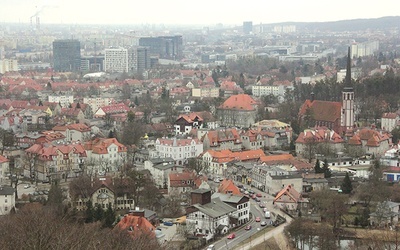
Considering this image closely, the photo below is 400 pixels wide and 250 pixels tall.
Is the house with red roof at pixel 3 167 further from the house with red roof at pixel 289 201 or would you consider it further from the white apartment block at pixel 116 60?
the white apartment block at pixel 116 60

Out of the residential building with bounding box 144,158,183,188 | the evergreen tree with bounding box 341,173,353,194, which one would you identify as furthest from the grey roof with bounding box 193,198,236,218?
the evergreen tree with bounding box 341,173,353,194

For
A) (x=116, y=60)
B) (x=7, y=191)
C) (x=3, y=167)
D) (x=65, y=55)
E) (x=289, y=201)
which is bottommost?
(x=289, y=201)

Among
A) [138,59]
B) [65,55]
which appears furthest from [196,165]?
[65,55]

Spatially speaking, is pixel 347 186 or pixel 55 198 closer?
pixel 55 198

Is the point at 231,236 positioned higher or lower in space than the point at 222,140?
lower

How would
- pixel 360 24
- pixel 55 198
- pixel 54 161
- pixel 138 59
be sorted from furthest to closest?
pixel 360 24 < pixel 138 59 < pixel 54 161 < pixel 55 198

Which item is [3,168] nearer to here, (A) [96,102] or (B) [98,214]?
(B) [98,214]

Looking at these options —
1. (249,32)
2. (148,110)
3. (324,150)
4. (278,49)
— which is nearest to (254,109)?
(148,110)

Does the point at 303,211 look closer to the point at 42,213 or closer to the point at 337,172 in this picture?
the point at 337,172
